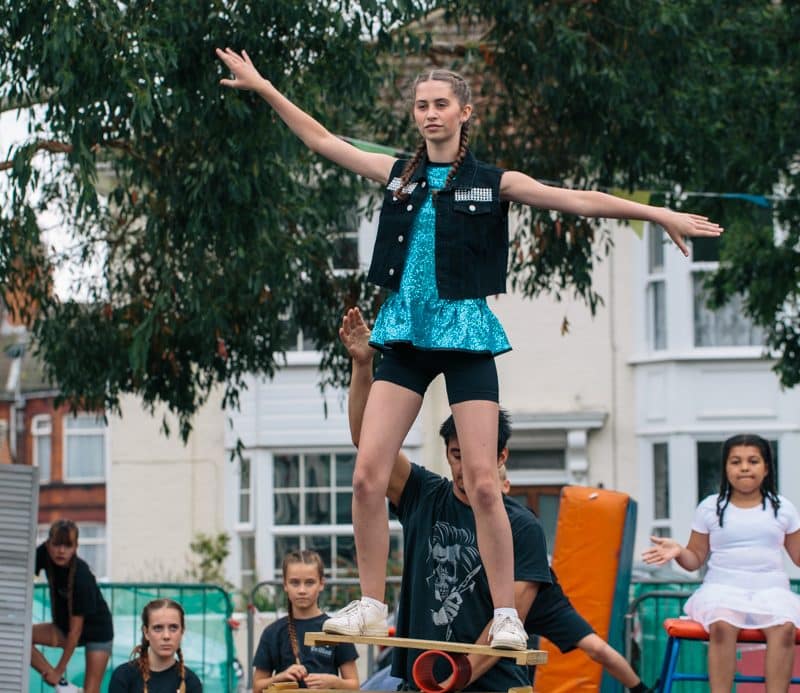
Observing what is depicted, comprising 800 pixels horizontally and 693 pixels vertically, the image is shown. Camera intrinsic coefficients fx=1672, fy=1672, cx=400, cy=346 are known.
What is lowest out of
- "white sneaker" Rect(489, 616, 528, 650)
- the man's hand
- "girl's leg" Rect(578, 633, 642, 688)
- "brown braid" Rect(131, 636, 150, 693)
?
"brown braid" Rect(131, 636, 150, 693)

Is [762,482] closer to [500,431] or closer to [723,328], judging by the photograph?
[500,431]

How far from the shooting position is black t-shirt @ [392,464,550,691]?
5.33 m

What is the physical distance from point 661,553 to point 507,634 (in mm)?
2339

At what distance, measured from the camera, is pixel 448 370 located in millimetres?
4844

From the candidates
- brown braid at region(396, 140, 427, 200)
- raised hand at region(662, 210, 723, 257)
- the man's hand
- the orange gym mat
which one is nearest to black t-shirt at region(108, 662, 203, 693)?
the orange gym mat

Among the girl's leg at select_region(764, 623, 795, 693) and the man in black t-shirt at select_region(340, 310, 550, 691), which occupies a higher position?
the man in black t-shirt at select_region(340, 310, 550, 691)

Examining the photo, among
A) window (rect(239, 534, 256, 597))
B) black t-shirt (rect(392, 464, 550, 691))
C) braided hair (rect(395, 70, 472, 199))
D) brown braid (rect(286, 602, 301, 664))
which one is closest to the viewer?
braided hair (rect(395, 70, 472, 199))

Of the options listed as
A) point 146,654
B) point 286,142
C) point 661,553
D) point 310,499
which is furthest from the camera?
point 310,499

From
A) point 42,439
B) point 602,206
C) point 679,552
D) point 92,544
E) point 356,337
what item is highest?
point 602,206

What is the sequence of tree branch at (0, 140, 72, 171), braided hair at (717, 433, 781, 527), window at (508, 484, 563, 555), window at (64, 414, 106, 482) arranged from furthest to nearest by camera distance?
window at (64, 414, 106, 482)
window at (508, 484, 563, 555)
tree branch at (0, 140, 72, 171)
braided hair at (717, 433, 781, 527)

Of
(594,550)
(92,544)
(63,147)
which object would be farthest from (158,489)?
(594,550)

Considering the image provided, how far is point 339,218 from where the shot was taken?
12344 mm

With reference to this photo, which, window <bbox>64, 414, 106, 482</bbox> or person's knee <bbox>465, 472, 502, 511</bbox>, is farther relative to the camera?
window <bbox>64, 414, 106, 482</bbox>

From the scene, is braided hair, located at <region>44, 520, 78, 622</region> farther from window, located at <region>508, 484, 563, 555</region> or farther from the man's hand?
window, located at <region>508, 484, 563, 555</region>
